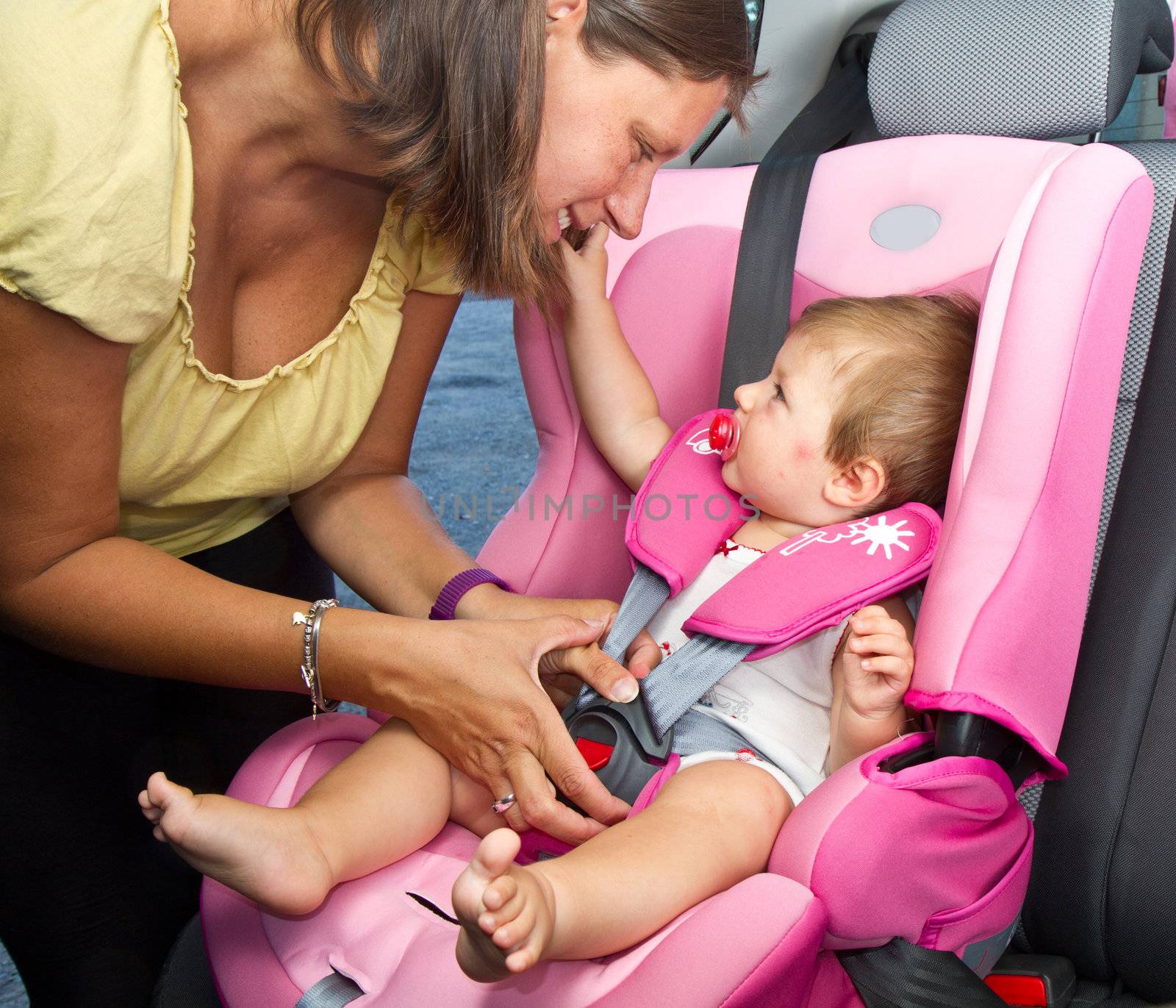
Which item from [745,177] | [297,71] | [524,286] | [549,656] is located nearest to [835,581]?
[549,656]

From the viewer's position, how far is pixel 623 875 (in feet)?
2.73

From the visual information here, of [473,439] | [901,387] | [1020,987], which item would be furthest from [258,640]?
[473,439]

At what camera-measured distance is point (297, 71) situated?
0.92m

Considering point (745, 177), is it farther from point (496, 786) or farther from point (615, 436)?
point (496, 786)

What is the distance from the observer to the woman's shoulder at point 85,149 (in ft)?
2.57

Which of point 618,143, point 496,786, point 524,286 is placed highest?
point 618,143

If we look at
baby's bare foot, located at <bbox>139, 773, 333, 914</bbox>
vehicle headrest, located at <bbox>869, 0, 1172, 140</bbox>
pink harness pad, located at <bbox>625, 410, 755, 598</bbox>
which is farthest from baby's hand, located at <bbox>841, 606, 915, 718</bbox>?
vehicle headrest, located at <bbox>869, 0, 1172, 140</bbox>

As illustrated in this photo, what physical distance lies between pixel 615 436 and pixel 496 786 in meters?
0.43

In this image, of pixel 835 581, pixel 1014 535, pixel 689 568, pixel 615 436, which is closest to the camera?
pixel 1014 535

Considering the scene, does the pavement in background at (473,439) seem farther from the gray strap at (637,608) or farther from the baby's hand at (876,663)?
the baby's hand at (876,663)

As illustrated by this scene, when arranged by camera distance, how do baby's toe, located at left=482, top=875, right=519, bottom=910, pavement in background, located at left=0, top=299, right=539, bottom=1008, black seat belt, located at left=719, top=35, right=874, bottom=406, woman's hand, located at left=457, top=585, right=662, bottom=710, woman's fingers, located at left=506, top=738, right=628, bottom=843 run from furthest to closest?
pavement in background, located at left=0, top=299, right=539, bottom=1008
black seat belt, located at left=719, top=35, right=874, bottom=406
woman's hand, located at left=457, top=585, right=662, bottom=710
woman's fingers, located at left=506, top=738, right=628, bottom=843
baby's toe, located at left=482, top=875, right=519, bottom=910

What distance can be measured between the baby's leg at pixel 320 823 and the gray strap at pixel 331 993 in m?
0.06

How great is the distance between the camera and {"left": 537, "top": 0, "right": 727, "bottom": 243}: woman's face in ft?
2.94

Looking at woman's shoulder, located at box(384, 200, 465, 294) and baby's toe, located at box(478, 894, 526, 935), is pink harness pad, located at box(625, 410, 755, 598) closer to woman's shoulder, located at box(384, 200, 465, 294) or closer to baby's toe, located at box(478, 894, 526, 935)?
woman's shoulder, located at box(384, 200, 465, 294)
